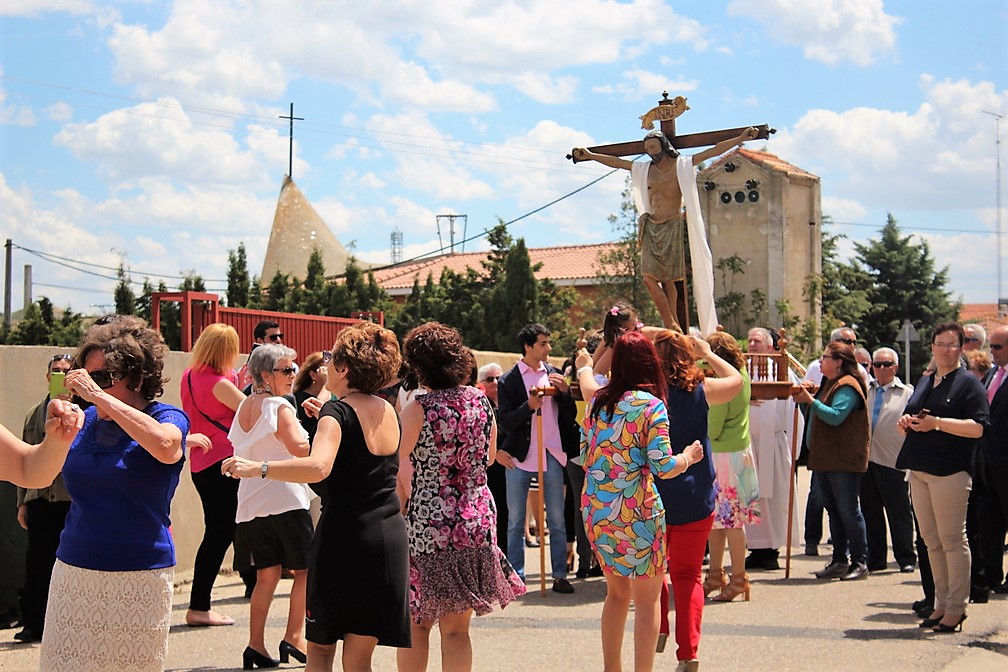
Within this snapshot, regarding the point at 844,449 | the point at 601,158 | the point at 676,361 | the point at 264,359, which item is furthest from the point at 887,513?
the point at 264,359

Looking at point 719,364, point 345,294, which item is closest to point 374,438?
point 719,364

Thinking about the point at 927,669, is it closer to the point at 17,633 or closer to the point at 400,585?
the point at 400,585

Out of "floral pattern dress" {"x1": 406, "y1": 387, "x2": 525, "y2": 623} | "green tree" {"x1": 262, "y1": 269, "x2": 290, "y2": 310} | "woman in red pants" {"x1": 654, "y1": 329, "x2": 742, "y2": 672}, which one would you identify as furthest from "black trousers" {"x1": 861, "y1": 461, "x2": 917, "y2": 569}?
"green tree" {"x1": 262, "y1": 269, "x2": 290, "y2": 310}

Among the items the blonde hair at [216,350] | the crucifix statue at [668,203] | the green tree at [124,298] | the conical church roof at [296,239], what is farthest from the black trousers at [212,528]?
the conical church roof at [296,239]

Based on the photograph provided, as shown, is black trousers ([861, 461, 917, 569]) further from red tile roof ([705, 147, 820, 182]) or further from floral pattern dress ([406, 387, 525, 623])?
red tile roof ([705, 147, 820, 182])

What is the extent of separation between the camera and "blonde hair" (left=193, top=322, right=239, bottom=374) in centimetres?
786

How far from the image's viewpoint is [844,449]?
9.72 metres

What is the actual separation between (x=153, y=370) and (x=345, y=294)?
26552 millimetres

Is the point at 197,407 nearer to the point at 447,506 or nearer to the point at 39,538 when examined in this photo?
the point at 39,538

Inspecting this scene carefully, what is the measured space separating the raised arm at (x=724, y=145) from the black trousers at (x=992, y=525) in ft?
A: 10.3

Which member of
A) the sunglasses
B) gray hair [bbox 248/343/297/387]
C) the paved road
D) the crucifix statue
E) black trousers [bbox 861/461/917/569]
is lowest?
the paved road

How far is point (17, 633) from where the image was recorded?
754 centimetres

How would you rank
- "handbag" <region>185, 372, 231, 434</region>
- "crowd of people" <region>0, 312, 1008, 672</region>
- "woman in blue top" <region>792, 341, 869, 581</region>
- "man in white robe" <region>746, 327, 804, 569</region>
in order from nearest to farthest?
1. "crowd of people" <region>0, 312, 1008, 672</region>
2. "handbag" <region>185, 372, 231, 434</region>
3. "woman in blue top" <region>792, 341, 869, 581</region>
4. "man in white robe" <region>746, 327, 804, 569</region>

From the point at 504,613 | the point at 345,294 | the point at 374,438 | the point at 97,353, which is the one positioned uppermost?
the point at 345,294
